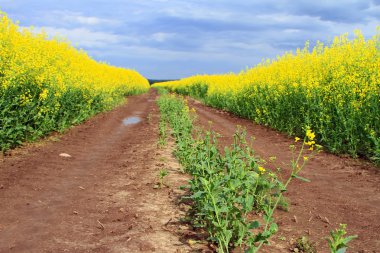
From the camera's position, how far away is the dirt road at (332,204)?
4586 mm

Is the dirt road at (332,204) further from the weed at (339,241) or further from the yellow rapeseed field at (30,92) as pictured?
the yellow rapeseed field at (30,92)

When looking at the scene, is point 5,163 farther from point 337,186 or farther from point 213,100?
point 213,100

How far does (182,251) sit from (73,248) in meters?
1.18

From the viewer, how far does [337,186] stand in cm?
695

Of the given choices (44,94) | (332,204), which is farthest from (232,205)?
(44,94)

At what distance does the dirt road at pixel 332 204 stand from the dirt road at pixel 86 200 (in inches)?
61.9

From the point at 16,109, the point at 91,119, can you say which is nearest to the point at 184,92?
the point at 91,119

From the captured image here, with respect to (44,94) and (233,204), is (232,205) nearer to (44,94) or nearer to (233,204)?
(233,204)

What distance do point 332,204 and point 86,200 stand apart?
3.77m

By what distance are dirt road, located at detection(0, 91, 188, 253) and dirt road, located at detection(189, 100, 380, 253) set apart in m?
1.57

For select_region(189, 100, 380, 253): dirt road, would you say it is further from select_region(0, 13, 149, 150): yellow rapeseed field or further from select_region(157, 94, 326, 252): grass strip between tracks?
select_region(0, 13, 149, 150): yellow rapeseed field

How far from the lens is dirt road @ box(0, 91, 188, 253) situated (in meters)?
4.22

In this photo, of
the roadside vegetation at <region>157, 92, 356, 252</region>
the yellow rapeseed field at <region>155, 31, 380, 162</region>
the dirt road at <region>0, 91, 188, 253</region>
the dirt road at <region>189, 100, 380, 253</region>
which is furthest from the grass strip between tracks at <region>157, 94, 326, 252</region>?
the yellow rapeseed field at <region>155, 31, 380, 162</region>

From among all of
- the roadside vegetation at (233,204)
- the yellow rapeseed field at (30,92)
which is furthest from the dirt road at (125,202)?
the yellow rapeseed field at (30,92)
